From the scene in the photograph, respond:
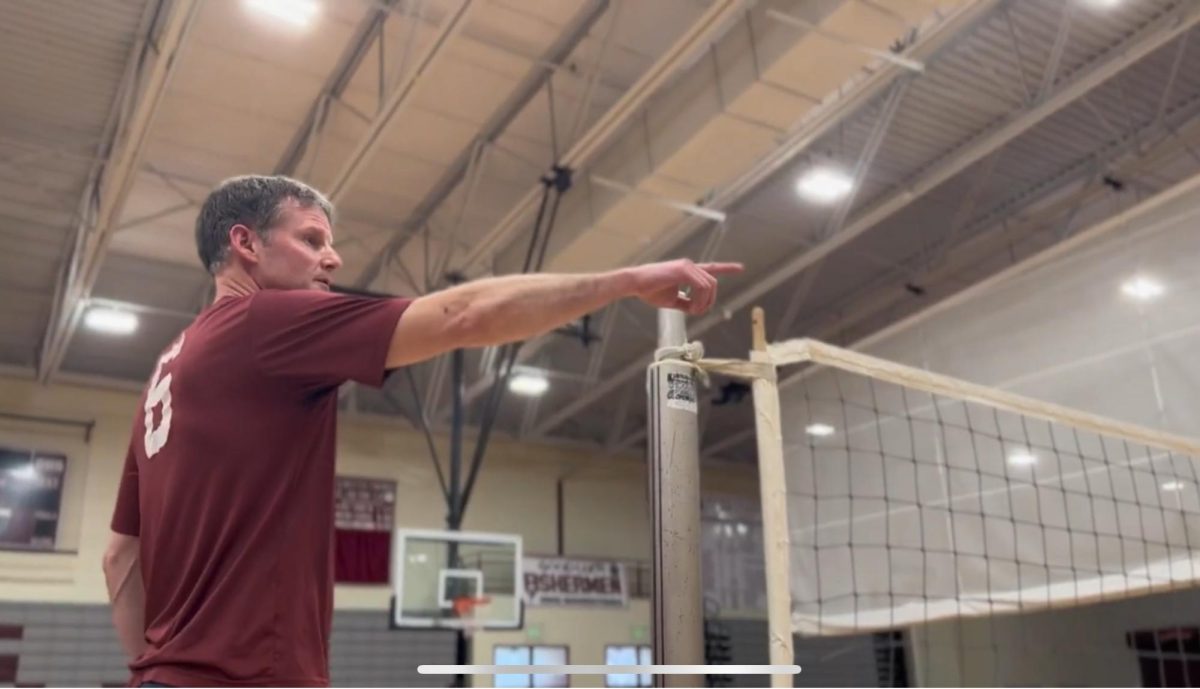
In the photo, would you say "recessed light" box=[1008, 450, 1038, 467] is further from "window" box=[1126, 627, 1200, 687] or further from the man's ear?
the man's ear

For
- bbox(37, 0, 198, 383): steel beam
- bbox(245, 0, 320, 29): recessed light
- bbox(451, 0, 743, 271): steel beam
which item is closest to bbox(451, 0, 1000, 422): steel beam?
bbox(451, 0, 743, 271): steel beam

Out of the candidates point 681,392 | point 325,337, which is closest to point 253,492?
point 325,337

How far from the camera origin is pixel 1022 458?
6.84 metres

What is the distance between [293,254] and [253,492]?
0.40 m

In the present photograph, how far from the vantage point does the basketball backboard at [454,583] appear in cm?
886

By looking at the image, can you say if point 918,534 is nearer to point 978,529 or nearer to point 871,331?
point 978,529

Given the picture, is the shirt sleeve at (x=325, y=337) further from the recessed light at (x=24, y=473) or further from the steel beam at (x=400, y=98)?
the recessed light at (x=24, y=473)

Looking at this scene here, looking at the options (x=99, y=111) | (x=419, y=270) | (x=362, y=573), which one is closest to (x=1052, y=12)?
(x=419, y=270)

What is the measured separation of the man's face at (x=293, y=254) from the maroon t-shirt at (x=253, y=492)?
0.12m

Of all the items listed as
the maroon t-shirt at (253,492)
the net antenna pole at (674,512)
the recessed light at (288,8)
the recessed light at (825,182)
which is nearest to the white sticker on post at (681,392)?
the net antenna pole at (674,512)

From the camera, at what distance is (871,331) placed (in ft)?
40.1

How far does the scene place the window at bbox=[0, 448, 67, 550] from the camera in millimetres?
10820

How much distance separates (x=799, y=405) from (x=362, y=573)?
6618mm

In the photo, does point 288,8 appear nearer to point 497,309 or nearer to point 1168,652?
point 497,309
